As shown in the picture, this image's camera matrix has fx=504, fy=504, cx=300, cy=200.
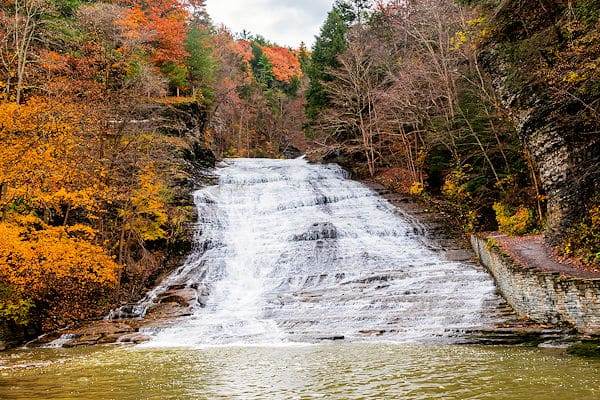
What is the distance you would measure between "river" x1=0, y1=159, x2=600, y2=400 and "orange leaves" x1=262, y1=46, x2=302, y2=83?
38135 mm

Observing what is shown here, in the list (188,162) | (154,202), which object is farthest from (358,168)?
(154,202)

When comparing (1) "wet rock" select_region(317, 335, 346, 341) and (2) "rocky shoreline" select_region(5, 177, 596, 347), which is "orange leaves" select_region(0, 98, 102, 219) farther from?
(1) "wet rock" select_region(317, 335, 346, 341)

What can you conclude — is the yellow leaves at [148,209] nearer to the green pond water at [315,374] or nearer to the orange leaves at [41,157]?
the orange leaves at [41,157]

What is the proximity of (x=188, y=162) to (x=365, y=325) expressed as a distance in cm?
2279

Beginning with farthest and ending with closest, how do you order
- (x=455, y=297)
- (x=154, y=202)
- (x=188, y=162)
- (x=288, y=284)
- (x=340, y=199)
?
(x=188, y=162) < (x=340, y=199) < (x=154, y=202) < (x=288, y=284) < (x=455, y=297)

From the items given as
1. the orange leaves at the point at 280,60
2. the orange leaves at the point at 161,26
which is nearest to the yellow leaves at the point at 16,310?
the orange leaves at the point at 161,26

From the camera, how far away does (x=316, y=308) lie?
15359mm

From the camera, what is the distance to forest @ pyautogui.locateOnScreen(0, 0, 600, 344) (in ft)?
46.3

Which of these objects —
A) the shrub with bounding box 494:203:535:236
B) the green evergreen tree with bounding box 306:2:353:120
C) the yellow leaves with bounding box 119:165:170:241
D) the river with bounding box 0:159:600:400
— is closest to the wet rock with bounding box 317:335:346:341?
the river with bounding box 0:159:600:400

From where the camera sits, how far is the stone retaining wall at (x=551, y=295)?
9.82 meters

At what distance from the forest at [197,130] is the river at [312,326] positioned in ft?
8.45

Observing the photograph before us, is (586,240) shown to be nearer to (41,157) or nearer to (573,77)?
(573,77)

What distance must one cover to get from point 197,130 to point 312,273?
21.1 metres

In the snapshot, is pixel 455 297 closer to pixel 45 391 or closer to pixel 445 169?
pixel 45 391
